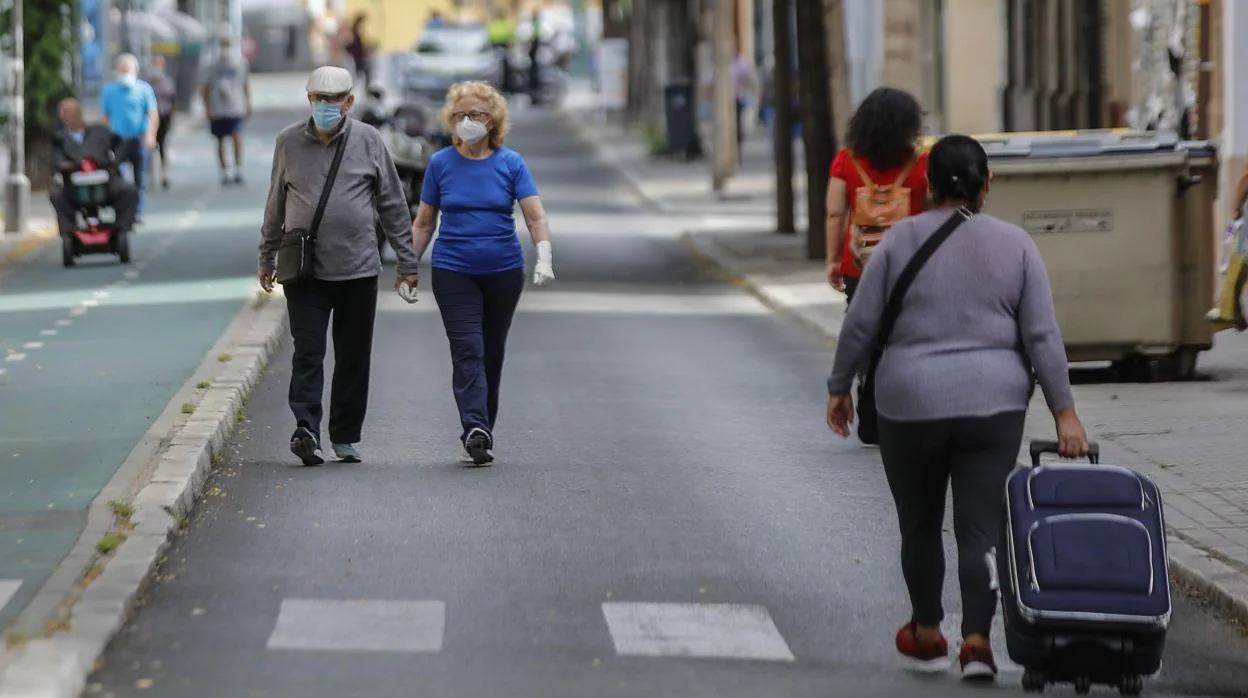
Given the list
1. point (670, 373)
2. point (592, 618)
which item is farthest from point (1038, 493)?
point (670, 373)

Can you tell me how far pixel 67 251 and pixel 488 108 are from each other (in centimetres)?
1365

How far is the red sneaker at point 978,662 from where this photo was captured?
7.74 m

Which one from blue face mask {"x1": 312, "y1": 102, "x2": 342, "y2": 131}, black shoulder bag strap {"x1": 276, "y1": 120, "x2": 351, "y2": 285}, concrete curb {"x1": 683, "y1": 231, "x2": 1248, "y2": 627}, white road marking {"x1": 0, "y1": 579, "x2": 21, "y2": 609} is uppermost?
blue face mask {"x1": 312, "y1": 102, "x2": 342, "y2": 131}

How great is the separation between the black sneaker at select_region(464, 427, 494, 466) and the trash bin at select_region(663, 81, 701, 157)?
32612mm

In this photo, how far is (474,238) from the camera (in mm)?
12047

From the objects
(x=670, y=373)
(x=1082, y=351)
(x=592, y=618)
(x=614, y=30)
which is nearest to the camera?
(x=592, y=618)

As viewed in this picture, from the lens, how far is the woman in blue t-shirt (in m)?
12.0

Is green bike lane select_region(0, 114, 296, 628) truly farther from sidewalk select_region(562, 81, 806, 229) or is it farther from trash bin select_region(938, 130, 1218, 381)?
sidewalk select_region(562, 81, 806, 229)

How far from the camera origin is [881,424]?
780 centimetres

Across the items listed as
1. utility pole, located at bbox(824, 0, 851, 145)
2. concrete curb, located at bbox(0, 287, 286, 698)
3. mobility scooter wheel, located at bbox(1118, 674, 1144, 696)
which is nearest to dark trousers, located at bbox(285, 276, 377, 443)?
concrete curb, located at bbox(0, 287, 286, 698)

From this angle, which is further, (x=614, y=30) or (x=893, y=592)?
(x=614, y=30)

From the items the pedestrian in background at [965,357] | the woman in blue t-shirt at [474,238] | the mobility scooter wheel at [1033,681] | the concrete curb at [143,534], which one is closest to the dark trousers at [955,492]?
the pedestrian in background at [965,357]

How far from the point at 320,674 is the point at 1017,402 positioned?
207 centimetres

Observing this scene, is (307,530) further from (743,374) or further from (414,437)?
(743,374)
